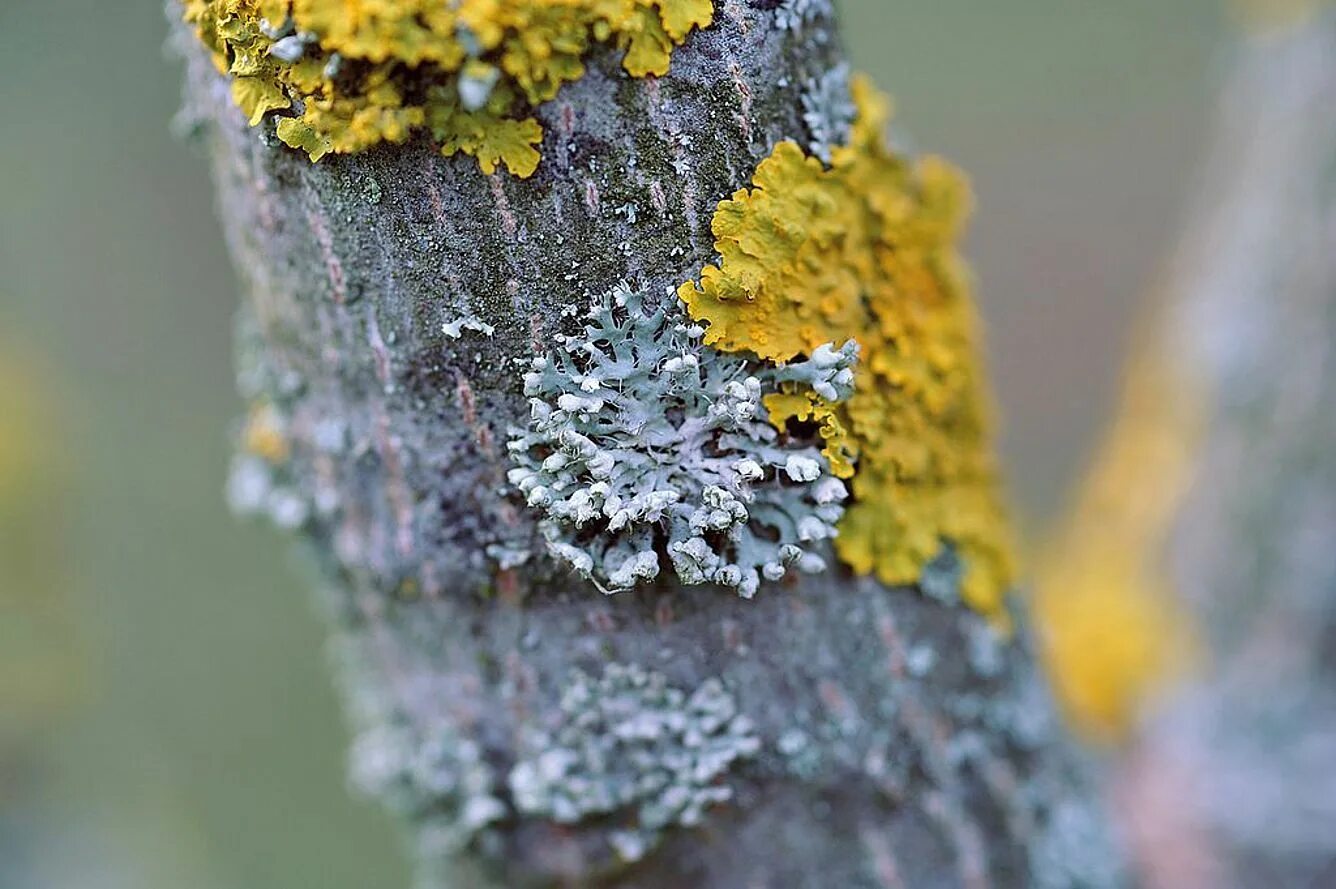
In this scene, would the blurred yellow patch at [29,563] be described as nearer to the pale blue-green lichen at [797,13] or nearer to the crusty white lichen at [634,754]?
the crusty white lichen at [634,754]

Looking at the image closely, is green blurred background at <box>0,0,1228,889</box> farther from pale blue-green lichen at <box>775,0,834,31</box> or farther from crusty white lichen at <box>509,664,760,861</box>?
pale blue-green lichen at <box>775,0,834,31</box>

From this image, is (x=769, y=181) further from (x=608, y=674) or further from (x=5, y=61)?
(x=5, y=61)

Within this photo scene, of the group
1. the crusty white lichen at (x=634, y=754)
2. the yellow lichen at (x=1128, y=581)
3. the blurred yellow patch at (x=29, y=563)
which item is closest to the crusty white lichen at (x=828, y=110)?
the crusty white lichen at (x=634, y=754)

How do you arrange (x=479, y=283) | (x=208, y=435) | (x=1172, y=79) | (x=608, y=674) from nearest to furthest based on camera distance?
(x=479, y=283) → (x=608, y=674) → (x=208, y=435) → (x=1172, y=79)

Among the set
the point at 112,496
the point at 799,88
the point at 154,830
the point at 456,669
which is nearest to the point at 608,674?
the point at 456,669

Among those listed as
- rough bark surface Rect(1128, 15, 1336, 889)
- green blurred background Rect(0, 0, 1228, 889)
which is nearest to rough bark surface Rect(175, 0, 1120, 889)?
rough bark surface Rect(1128, 15, 1336, 889)

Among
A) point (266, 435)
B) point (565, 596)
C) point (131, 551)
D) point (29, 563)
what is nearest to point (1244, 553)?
point (565, 596)
